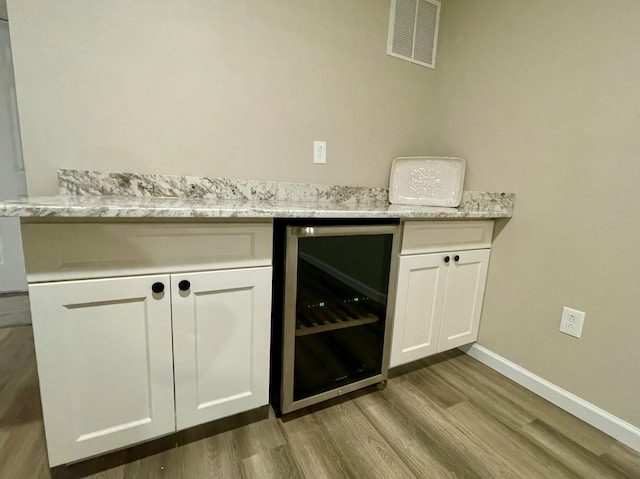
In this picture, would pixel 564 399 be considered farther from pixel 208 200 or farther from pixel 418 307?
pixel 208 200

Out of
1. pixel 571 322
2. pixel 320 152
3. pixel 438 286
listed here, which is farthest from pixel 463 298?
pixel 320 152

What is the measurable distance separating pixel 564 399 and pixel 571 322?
1.19ft

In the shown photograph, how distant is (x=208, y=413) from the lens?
3.52ft

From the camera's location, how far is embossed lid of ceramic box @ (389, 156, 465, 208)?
1.63 m

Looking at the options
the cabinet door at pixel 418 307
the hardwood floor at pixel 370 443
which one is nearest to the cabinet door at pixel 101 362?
the hardwood floor at pixel 370 443

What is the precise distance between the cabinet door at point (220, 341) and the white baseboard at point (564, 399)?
1303 millimetres

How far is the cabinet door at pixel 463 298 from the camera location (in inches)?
61.7

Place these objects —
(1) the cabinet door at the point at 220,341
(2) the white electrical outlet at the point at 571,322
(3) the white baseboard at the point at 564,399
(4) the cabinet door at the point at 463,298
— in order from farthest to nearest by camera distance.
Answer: (4) the cabinet door at the point at 463,298
(2) the white electrical outlet at the point at 571,322
(3) the white baseboard at the point at 564,399
(1) the cabinet door at the point at 220,341

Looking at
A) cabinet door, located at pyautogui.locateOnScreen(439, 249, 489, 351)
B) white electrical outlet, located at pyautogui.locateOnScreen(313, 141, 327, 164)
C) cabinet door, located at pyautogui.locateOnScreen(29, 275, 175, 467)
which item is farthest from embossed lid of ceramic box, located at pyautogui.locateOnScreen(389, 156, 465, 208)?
cabinet door, located at pyautogui.locateOnScreen(29, 275, 175, 467)

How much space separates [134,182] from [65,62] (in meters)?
0.47

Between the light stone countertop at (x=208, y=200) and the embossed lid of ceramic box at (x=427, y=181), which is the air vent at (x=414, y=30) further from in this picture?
the light stone countertop at (x=208, y=200)

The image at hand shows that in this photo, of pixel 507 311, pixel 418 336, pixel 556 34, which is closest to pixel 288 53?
pixel 556 34

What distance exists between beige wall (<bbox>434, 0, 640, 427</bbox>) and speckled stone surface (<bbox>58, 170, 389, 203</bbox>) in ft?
2.68

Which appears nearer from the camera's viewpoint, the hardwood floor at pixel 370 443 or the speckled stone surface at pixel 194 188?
the hardwood floor at pixel 370 443
